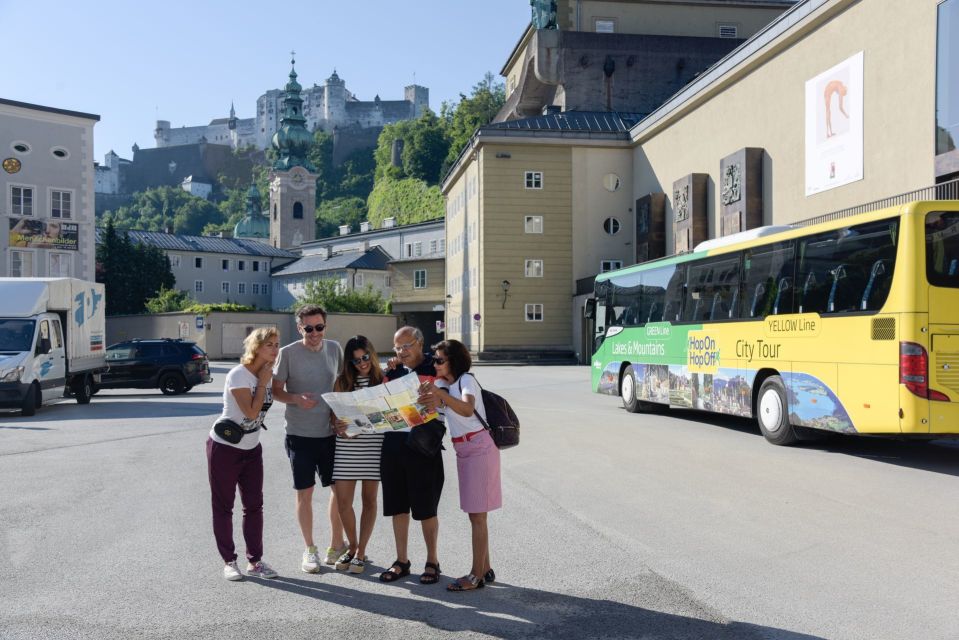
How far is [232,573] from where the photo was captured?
6195 mm

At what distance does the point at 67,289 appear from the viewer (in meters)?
22.5

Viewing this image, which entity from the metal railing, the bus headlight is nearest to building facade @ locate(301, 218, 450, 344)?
the metal railing

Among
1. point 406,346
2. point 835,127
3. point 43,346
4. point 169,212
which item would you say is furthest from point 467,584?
point 169,212

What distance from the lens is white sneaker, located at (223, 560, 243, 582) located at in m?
6.19

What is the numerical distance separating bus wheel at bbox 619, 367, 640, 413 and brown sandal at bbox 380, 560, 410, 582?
14157 millimetres

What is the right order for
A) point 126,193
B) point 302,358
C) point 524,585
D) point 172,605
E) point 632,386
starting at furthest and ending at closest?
point 126,193, point 632,386, point 302,358, point 524,585, point 172,605

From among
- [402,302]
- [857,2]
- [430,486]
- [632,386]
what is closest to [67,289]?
[632,386]

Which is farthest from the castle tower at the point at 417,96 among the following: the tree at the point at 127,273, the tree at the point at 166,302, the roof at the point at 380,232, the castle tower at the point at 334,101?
the tree at the point at 166,302

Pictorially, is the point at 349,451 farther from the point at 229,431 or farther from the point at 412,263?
the point at 412,263

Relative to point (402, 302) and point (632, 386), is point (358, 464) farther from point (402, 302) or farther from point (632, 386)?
point (402, 302)

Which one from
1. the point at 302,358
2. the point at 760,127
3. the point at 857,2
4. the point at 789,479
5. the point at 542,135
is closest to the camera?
the point at 302,358

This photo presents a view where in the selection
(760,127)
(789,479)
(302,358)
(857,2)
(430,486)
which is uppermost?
(857,2)

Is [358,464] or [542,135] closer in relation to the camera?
[358,464]

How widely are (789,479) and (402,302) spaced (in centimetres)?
7433
